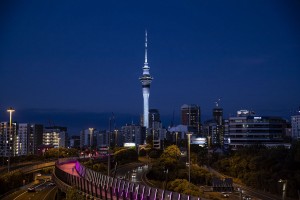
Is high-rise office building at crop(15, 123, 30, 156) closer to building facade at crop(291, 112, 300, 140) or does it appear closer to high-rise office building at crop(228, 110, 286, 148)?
high-rise office building at crop(228, 110, 286, 148)

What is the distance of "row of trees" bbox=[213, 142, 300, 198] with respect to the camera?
5958cm

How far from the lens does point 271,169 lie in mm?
66938

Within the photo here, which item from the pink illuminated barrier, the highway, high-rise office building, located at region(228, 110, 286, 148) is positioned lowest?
the highway

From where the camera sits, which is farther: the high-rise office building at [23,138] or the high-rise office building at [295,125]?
the high-rise office building at [23,138]

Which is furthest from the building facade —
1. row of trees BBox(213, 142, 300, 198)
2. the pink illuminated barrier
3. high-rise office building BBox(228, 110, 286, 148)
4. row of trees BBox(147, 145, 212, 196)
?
the pink illuminated barrier

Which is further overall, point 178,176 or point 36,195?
point 178,176

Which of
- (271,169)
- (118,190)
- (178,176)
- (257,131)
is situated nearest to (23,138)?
(257,131)

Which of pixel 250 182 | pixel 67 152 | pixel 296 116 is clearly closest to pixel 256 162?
pixel 250 182

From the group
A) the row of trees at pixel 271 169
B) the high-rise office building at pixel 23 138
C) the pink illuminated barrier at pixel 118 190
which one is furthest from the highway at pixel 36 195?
the high-rise office building at pixel 23 138

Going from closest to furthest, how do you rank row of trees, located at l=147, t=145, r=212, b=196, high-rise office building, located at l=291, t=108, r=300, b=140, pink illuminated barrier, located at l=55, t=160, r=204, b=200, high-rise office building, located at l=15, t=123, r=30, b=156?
pink illuminated barrier, located at l=55, t=160, r=204, b=200 < row of trees, located at l=147, t=145, r=212, b=196 < high-rise office building, located at l=291, t=108, r=300, b=140 < high-rise office building, located at l=15, t=123, r=30, b=156

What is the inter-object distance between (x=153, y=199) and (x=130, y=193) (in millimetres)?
3129

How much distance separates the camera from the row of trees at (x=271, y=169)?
59.6 metres

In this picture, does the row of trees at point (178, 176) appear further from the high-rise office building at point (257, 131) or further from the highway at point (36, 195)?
the high-rise office building at point (257, 131)

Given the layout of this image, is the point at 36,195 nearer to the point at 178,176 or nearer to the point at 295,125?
the point at 178,176
